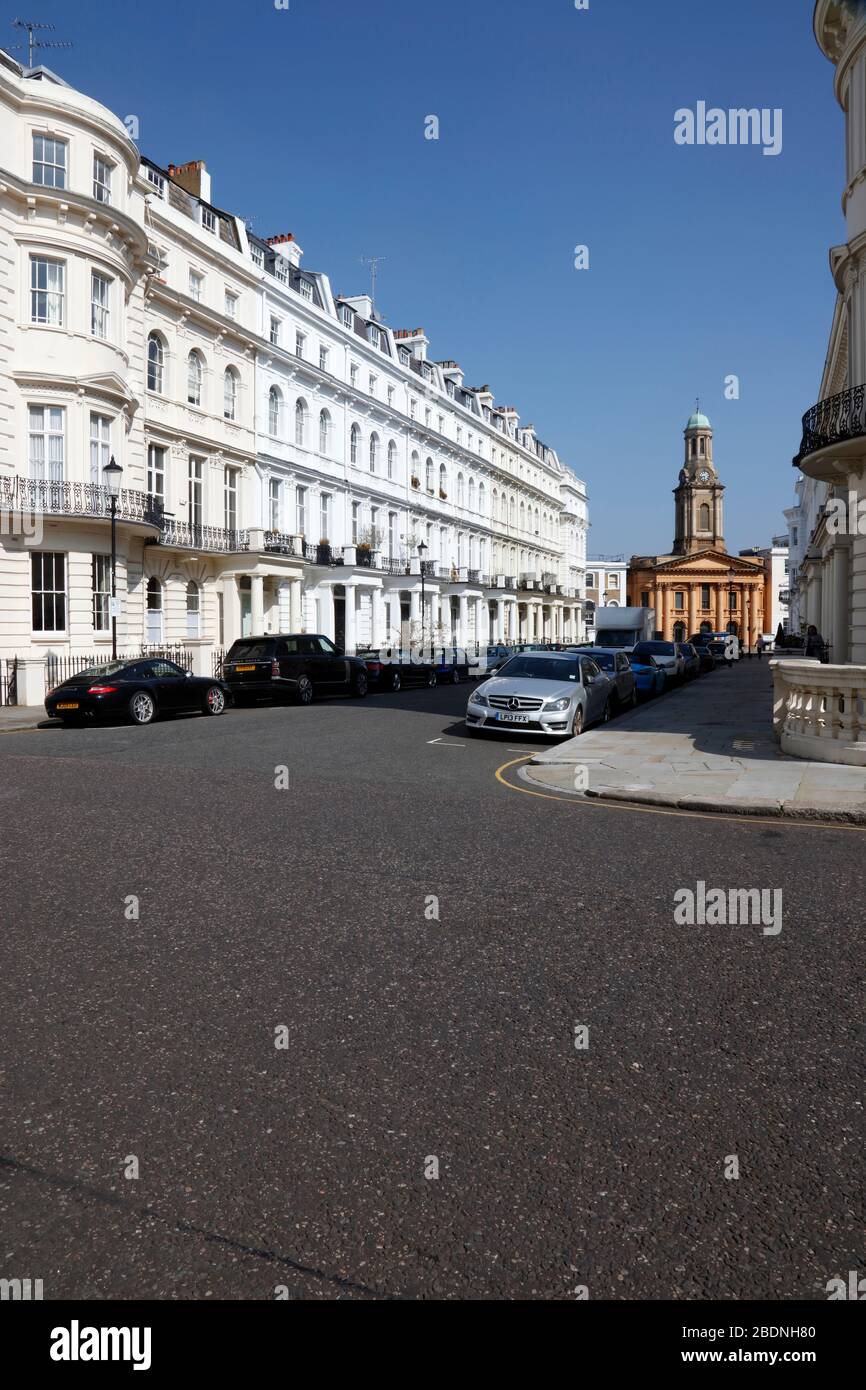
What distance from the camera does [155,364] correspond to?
3097 cm

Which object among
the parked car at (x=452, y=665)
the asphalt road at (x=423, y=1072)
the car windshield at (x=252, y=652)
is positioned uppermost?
the car windshield at (x=252, y=652)

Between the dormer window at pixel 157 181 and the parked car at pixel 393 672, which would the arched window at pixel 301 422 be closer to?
the dormer window at pixel 157 181

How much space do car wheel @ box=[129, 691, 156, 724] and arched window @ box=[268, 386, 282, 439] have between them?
20.8 m

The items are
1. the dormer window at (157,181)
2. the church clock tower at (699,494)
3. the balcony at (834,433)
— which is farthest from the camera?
the church clock tower at (699,494)

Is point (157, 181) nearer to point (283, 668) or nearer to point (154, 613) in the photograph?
point (154, 613)

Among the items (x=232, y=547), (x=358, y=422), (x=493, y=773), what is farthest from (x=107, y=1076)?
(x=358, y=422)

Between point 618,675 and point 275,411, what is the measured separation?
2254 centimetres

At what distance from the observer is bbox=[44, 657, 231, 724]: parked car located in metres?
18.5

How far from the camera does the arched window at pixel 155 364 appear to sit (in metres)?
30.7

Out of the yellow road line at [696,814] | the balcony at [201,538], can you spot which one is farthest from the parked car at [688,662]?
the yellow road line at [696,814]

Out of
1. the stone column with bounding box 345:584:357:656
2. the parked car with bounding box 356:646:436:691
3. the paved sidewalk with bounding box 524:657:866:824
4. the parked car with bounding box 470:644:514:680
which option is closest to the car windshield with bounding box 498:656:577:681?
the paved sidewalk with bounding box 524:657:866:824

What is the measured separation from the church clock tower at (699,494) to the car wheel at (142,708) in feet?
413

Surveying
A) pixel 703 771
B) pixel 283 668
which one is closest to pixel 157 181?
pixel 283 668
